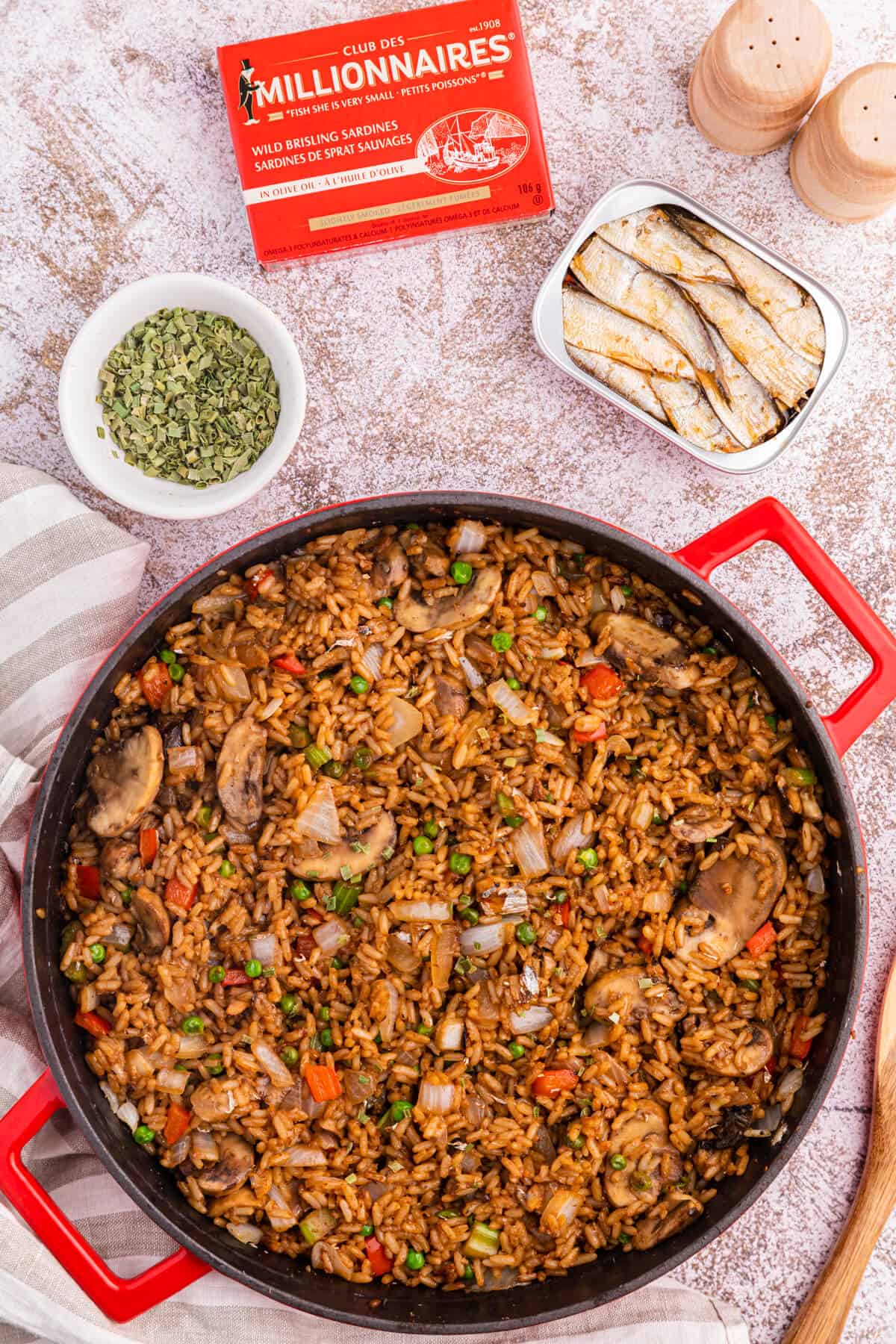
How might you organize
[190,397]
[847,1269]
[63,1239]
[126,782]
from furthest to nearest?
[847,1269] → [190,397] → [126,782] → [63,1239]

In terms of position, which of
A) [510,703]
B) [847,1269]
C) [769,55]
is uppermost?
[769,55]

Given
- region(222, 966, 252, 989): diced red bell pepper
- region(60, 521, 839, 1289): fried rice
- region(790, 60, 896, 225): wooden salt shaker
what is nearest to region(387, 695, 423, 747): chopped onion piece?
region(60, 521, 839, 1289): fried rice

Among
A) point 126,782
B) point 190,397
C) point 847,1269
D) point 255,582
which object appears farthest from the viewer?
point 847,1269

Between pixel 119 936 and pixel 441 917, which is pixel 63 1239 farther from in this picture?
pixel 441 917

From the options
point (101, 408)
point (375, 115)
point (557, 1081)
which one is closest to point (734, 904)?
point (557, 1081)

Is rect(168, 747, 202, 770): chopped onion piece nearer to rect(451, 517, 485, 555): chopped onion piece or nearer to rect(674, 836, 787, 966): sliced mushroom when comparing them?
rect(451, 517, 485, 555): chopped onion piece

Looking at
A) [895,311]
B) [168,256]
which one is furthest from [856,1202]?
[168,256]

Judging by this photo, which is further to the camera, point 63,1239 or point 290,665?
point 290,665
